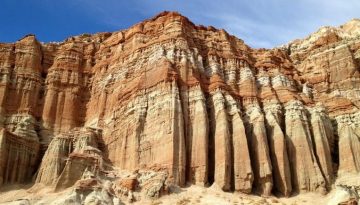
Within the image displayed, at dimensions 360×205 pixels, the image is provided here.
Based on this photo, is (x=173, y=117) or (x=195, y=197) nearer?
(x=195, y=197)

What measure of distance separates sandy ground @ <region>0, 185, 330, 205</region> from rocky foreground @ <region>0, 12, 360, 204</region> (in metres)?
0.26

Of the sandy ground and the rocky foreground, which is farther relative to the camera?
the rocky foreground

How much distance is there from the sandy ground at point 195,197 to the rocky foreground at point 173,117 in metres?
0.26

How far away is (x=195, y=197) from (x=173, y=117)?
9.21m

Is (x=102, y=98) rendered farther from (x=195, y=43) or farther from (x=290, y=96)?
Answer: (x=290, y=96)

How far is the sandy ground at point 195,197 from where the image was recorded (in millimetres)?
47438

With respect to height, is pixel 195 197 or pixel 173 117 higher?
pixel 173 117

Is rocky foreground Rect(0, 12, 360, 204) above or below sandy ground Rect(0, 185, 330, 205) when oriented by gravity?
above

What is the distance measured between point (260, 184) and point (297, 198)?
11.6 ft

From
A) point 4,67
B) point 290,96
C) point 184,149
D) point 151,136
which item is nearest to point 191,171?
point 184,149

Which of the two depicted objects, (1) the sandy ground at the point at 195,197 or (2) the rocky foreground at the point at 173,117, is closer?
(1) the sandy ground at the point at 195,197

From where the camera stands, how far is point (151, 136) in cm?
5538

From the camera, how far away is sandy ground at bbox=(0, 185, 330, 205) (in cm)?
4744

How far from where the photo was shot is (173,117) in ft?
180
